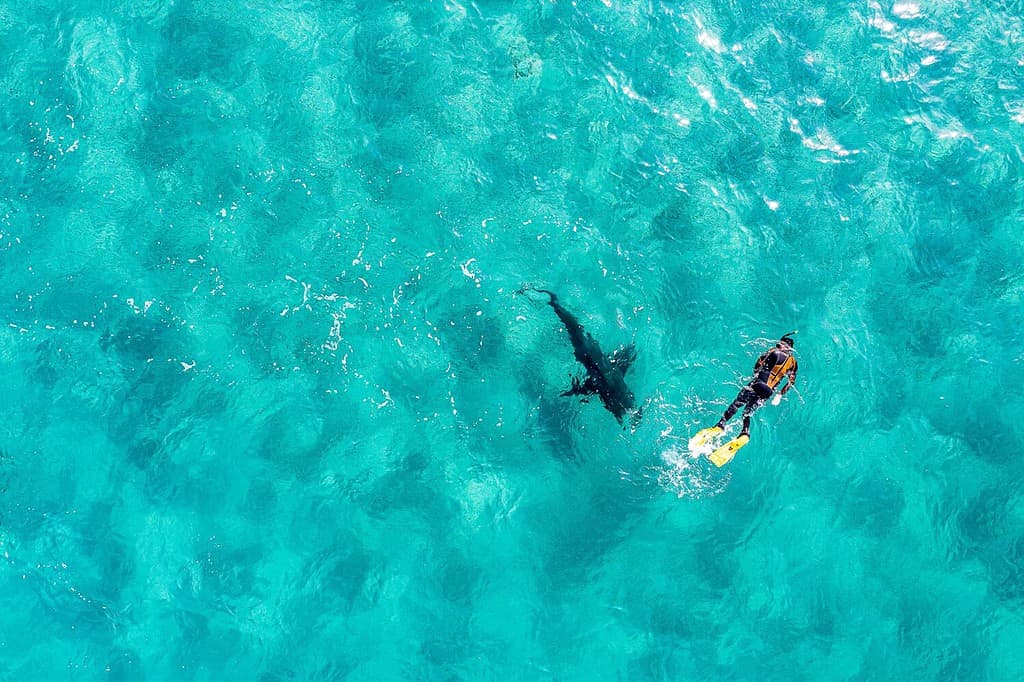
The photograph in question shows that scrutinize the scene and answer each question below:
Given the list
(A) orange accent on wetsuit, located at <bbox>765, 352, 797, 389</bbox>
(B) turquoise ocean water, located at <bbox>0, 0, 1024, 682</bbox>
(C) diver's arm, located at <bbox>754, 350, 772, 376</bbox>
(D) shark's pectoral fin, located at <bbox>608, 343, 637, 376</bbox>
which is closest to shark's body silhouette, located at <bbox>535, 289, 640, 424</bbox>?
(D) shark's pectoral fin, located at <bbox>608, 343, 637, 376</bbox>

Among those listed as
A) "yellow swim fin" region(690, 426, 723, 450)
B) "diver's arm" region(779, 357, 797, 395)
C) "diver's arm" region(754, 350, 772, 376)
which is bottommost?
"yellow swim fin" region(690, 426, 723, 450)

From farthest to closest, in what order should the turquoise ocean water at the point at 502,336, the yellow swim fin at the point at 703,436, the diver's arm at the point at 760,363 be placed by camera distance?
the turquoise ocean water at the point at 502,336 < the yellow swim fin at the point at 703,436 < the diver's arm at the point at 760,363

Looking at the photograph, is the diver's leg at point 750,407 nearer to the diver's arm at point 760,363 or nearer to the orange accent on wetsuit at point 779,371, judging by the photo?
the orange accent on wetsuit at point 779,371

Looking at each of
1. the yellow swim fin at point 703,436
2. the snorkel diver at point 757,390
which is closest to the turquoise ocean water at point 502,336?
the yellow swim fin at point 703,436

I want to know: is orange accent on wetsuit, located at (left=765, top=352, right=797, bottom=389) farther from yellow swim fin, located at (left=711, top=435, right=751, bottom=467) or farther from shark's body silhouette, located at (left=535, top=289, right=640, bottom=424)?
shark's body silhouette, located at (left=535, top=289, right=640, bottom=424)

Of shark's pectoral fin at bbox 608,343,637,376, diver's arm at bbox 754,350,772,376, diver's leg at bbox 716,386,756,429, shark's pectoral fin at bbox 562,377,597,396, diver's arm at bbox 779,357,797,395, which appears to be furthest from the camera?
shark's pectoral fin at bbox 608,343,637,376

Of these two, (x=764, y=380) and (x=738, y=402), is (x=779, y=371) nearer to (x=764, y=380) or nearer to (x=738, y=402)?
(x=764, y=380)

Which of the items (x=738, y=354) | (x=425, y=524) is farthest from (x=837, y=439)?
(x=425, y=524)

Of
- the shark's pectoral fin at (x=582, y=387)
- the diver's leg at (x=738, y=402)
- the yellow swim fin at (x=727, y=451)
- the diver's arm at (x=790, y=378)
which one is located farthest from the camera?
the shark's pectoral fin at (x=582, y=387)
